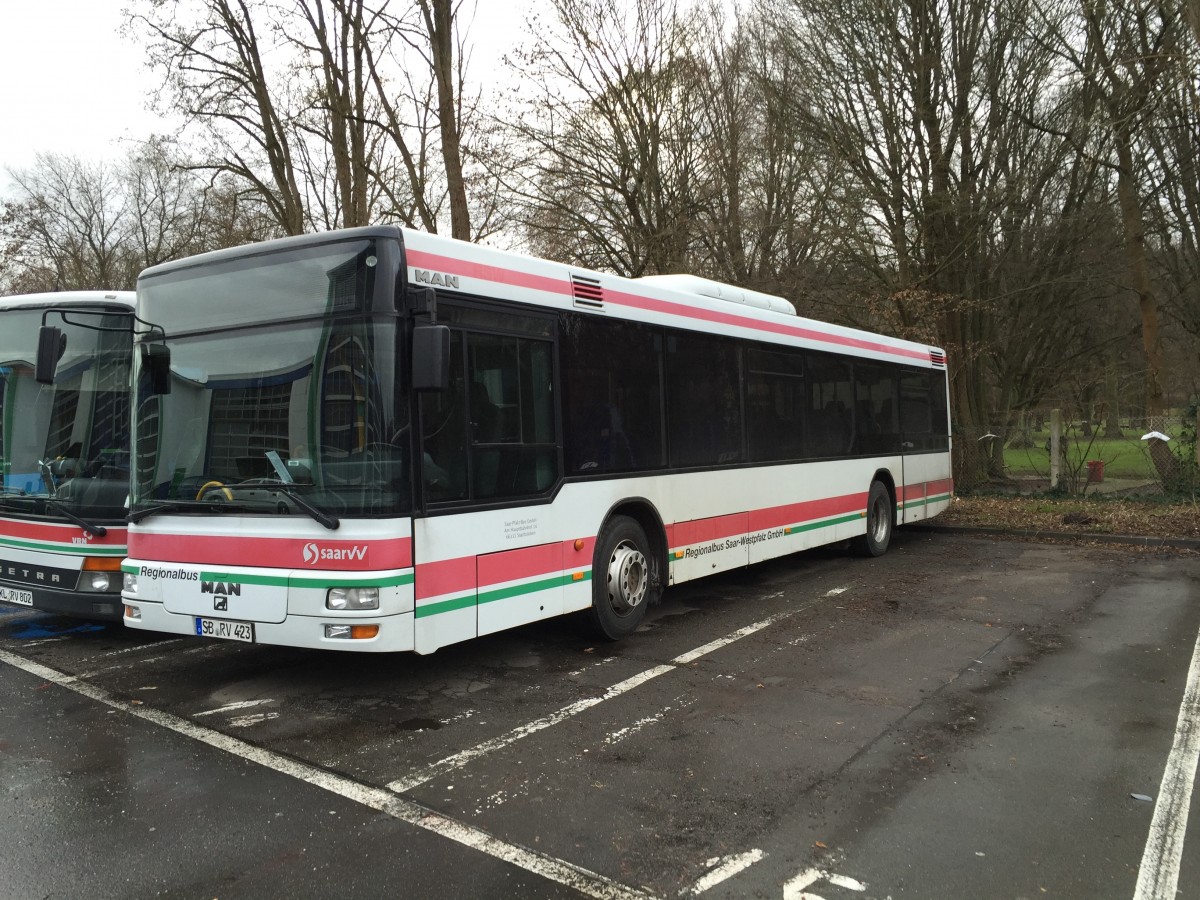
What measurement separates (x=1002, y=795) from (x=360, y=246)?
178 inches

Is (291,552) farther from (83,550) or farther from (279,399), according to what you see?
(83,550)

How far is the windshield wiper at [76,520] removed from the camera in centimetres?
671

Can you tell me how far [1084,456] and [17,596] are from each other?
15.8m

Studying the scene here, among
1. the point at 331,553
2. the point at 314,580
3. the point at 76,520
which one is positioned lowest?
the point at 314,580

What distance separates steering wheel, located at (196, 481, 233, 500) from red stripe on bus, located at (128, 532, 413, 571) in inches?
10.1

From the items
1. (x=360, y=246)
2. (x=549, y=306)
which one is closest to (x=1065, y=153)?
(x=549, y=306)

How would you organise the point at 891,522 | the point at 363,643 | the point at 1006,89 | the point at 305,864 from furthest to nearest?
the point at 1006,89 → the point at 891,522 → the point at 363,643 → the point at 305,864

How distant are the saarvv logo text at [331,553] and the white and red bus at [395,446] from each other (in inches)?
0.5

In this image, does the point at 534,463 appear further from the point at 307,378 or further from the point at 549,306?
the point at 307,378

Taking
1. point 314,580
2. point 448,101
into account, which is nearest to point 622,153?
point 448,101

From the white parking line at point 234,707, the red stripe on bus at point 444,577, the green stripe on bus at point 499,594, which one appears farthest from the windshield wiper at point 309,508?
the white parking line at point 234,707

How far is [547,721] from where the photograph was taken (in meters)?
5.20

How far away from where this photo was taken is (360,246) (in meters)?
5.14

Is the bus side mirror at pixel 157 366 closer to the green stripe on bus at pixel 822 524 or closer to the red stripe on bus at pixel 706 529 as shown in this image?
the red stripe on bus at pixel 706 529
